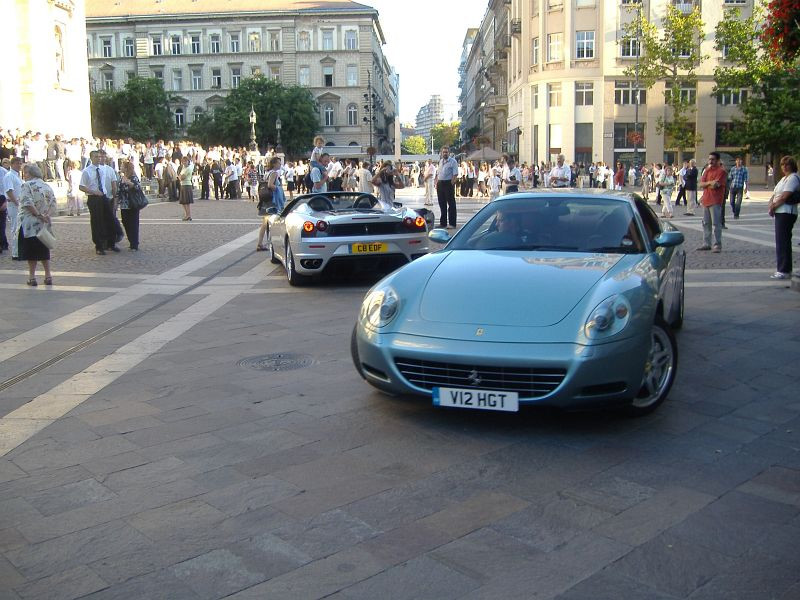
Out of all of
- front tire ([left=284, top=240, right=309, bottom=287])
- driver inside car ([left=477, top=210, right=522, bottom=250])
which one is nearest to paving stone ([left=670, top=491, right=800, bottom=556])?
driver inside car ([left=477, top=210, right=522, bottom=250])

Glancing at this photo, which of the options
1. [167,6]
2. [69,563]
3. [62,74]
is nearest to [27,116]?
[62,74]

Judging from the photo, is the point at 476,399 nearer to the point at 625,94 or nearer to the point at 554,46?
the point at 625,94

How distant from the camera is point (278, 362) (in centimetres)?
681

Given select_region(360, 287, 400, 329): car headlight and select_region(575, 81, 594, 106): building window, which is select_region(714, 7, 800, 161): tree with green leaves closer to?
select_region(575, 81, 594, 106): building window

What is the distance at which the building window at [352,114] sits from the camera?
95.4 m

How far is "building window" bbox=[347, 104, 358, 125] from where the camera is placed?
313ft

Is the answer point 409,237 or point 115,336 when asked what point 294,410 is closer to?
point 115,336

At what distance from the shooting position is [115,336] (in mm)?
8078

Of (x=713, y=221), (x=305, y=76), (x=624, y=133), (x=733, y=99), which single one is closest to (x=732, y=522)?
(x=713, y=221)

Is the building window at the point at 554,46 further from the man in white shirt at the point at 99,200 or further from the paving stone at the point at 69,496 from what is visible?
the paving stone at the point at 69,496

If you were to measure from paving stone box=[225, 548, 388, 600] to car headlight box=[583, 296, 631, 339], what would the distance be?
Answer: 200cm

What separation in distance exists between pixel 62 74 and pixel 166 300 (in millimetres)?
35569

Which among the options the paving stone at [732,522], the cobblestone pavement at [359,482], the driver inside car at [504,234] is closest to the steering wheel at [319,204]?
the cobblestone pavement at [359,482]

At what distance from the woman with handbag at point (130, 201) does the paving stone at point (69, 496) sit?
11.9 m
